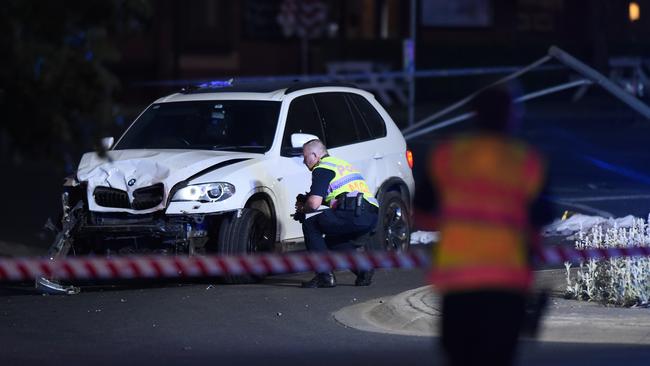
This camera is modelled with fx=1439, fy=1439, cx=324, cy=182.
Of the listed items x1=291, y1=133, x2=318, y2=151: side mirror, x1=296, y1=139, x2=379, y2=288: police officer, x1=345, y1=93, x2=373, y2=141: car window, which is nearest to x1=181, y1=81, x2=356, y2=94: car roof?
x1=345, y1=93, x2=373, y2=141: car window

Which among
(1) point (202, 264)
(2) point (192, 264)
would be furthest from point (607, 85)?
(2) point (192, 264)

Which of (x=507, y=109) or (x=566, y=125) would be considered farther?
(x=566, y=125)

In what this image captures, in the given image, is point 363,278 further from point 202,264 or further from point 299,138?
point 202,264

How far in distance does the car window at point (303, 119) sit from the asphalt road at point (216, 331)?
1.35m

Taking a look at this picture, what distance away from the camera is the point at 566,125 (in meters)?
29.5

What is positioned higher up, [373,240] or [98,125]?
[98,125]

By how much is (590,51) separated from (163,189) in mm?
27469

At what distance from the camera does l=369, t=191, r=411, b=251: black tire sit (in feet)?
42.7

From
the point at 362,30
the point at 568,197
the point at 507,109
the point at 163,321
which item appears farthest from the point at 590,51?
the point at 507,109

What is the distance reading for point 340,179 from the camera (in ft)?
38.9

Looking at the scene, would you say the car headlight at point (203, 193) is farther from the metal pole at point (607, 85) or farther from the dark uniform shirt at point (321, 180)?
the metal pole at point (607, 85)

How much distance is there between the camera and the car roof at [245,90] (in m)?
13.0

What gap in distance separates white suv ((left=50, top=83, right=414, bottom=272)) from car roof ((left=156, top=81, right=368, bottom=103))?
12mm

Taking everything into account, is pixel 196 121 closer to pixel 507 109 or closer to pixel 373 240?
pixel 373 240
